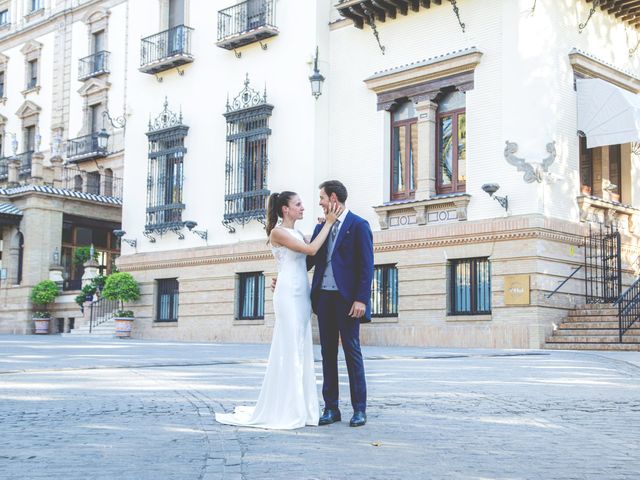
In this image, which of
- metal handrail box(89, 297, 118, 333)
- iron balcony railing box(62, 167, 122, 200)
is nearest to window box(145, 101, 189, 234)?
metal handrail box(89, 297, 118, 333)

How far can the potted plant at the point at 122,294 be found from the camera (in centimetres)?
2991

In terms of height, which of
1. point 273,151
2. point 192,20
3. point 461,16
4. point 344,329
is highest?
point 192,20

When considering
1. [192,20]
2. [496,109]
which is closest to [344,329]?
[496,109]

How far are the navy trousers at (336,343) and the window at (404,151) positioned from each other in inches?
647

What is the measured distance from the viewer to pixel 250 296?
90.2 feet

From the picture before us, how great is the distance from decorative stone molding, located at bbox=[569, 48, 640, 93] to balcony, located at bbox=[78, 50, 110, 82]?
66.9 feet

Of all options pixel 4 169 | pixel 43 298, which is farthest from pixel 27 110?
pixel 43 298

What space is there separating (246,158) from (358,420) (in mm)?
20827

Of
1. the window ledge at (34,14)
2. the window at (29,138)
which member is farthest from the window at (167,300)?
the window ledge at (34,14)

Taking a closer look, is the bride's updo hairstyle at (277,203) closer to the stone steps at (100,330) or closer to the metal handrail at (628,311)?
the metal handrail at (628,311)

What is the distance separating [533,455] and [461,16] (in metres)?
18.5

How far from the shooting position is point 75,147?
3828cm

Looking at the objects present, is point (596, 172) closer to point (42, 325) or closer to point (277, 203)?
point (277, 203)

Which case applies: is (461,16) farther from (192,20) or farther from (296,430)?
(296,430)
